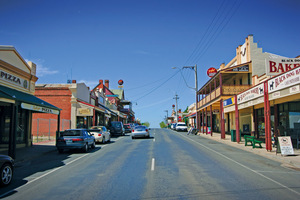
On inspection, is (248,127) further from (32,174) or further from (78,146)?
(32,174)

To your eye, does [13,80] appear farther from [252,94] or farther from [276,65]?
[276,65]

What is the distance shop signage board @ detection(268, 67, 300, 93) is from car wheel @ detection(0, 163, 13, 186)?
40.3 feet

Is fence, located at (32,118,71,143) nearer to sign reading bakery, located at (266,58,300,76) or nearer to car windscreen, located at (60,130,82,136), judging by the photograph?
car windscreen, located at (60,130,82,136)

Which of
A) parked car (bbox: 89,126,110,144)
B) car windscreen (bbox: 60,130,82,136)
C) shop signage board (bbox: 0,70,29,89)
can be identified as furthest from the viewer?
parked car (bbox: 89,126,110,144)

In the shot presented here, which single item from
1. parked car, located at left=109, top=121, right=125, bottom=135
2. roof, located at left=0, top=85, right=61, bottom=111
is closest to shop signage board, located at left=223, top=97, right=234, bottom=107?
parked car, located at left=109, top=121, right=125, bottom=135

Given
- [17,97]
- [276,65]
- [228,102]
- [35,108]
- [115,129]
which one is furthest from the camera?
[115,129]

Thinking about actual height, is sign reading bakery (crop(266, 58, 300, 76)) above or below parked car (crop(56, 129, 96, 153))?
above

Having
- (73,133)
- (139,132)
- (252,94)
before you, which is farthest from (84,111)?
(252,94)

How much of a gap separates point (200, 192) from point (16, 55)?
15145 millimetres

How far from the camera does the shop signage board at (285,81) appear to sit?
12.4 meters

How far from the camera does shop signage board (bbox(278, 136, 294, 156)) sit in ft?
44.0

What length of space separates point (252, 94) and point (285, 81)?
186 inches

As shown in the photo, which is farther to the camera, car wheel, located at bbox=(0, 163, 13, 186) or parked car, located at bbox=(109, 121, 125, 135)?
parked car, located at bbox=(109, 121, 125, 135)

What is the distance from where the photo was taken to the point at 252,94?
18078 millimetres
